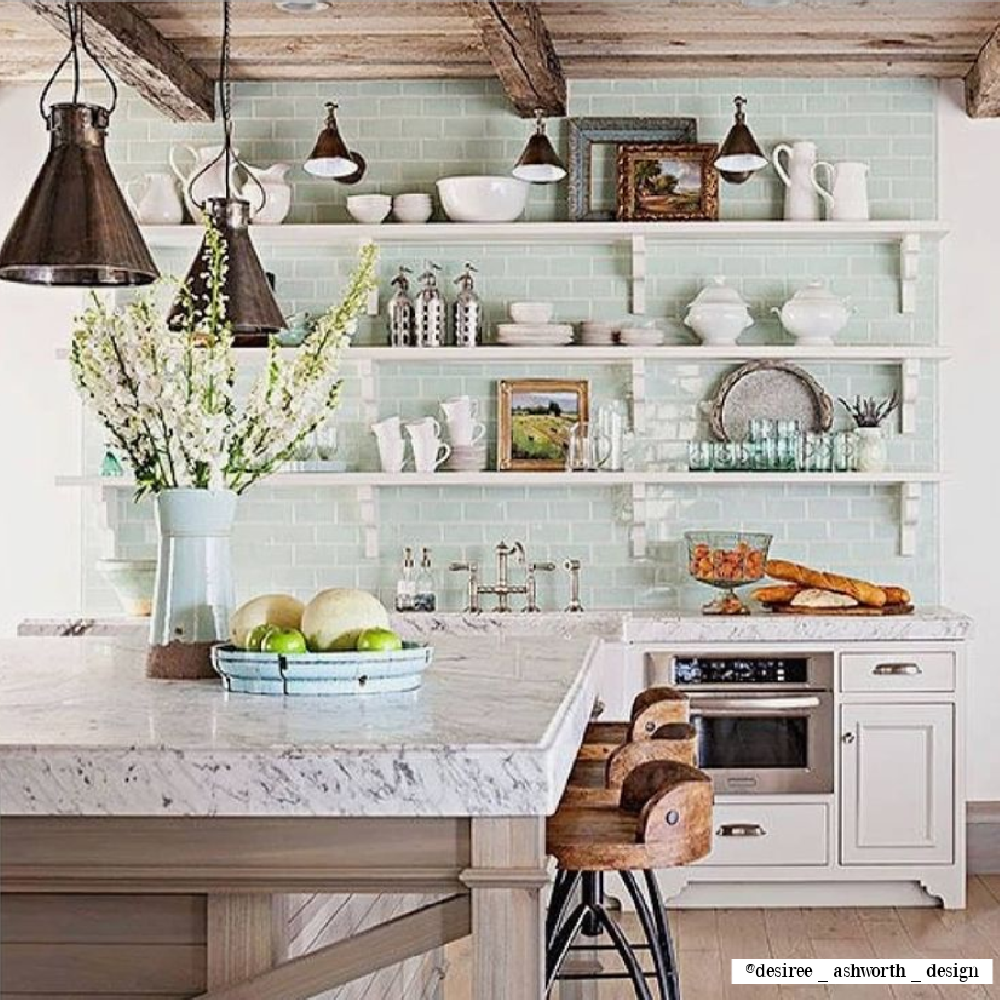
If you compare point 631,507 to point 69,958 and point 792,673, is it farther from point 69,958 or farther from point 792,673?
point 69,958

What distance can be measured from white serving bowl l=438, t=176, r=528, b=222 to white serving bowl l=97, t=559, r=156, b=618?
1.67m

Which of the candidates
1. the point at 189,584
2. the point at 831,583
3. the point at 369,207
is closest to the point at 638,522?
the point at 831,583

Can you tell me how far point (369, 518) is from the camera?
661 cm

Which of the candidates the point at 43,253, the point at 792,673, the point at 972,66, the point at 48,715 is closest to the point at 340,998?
the point at 48,715

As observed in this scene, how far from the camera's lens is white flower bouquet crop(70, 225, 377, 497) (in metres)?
3.14

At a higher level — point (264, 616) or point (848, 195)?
point (848, 195)

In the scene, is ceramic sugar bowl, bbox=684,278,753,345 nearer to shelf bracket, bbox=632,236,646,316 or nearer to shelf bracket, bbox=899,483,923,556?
shelf bracket, bbox=632,236,646,316

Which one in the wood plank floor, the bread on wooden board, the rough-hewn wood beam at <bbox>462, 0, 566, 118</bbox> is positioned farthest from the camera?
the bread on wooden board

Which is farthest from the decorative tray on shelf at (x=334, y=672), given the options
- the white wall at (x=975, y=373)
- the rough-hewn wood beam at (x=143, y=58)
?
the white wall at (x=975, y=373)

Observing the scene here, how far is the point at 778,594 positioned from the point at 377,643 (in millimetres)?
3422

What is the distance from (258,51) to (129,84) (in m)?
0.47

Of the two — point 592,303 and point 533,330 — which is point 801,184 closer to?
point 592,303

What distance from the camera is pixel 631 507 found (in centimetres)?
659

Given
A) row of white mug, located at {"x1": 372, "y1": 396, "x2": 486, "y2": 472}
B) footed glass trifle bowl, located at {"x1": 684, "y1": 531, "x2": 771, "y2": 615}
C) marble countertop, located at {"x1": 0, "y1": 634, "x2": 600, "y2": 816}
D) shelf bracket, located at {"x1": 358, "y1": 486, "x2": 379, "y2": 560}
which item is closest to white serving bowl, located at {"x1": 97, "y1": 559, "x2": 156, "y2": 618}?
shelf bracket, located at {"x1": 358, "y1": 486, "x2": 379, "y2": 560}
